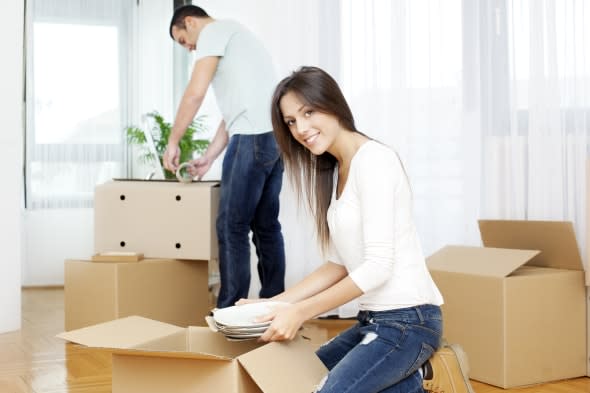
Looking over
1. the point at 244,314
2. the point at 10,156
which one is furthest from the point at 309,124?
the point at 10,156

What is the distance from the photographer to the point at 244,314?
1.69 m

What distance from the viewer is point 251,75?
3.27m

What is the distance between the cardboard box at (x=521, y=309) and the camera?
8.15 ft

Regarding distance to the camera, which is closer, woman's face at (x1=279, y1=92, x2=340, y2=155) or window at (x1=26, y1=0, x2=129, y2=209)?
woman's face at (x1=279, y1=92, x2=340, y2=155)

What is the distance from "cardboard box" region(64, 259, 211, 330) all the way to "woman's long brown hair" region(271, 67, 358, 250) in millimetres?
1526

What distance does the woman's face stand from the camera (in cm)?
179

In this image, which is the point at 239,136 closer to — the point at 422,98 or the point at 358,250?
the point at 422,98

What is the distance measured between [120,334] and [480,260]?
1.41 m

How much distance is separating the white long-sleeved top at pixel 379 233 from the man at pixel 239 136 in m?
1.38

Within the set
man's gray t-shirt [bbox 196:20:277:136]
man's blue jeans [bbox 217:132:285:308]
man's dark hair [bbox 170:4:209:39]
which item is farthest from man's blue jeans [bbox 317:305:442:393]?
man's dark hair [bbox 170:4:209:39]

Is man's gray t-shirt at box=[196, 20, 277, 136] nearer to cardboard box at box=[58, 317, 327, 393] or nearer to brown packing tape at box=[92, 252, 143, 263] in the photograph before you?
brown packing tape at box=[92, 252, 143, 263]

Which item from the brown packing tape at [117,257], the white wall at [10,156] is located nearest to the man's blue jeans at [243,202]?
the brown packing tape at [117,257]

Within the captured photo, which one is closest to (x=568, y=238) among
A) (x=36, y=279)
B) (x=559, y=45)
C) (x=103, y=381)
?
→ (x=559, y=45)

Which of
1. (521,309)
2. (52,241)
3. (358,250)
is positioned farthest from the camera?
(52,241)
